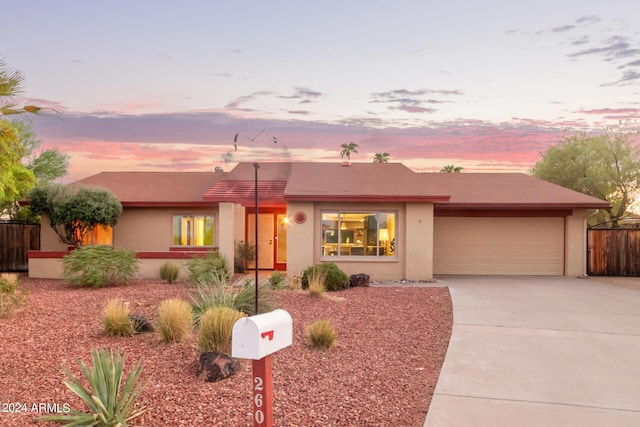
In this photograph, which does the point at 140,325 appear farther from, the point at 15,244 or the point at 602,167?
the point at 602,167

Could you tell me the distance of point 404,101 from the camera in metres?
19.5

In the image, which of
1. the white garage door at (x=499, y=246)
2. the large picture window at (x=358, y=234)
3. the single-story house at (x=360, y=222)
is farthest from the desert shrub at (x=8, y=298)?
the white garage door at (x=499, y=246)

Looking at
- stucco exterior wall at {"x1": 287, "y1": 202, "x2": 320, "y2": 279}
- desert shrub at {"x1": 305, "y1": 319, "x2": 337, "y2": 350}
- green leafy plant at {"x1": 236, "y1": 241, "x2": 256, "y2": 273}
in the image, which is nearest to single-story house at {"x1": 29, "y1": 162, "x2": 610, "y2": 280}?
stucco exterior wall at {"x1": 287, "y1": 202, "x2": 320, "y2": 279}

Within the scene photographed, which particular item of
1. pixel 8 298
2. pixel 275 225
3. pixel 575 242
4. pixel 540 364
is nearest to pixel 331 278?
pixel 275 225

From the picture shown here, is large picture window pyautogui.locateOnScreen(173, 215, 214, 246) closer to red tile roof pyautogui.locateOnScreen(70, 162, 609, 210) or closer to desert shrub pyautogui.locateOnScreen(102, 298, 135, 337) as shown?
red tile roof pyautogui.locateOnScreen(70, 162, 609, 210)

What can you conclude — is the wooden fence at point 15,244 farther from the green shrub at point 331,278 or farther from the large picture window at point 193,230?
the green shrub at point 331,278

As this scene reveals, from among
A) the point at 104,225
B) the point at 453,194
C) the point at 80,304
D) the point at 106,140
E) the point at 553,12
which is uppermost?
the point at 553,12

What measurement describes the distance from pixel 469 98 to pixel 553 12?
4959mm

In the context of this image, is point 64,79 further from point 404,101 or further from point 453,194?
point 453,194

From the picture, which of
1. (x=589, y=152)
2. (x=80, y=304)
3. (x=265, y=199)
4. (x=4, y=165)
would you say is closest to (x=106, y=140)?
(x=265, y=199)

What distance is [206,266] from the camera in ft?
51.4

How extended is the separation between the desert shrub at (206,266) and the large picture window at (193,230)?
9.54 feet

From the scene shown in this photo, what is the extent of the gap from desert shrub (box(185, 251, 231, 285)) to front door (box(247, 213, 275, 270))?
299 centimetres

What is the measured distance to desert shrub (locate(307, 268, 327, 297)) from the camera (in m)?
12.6
